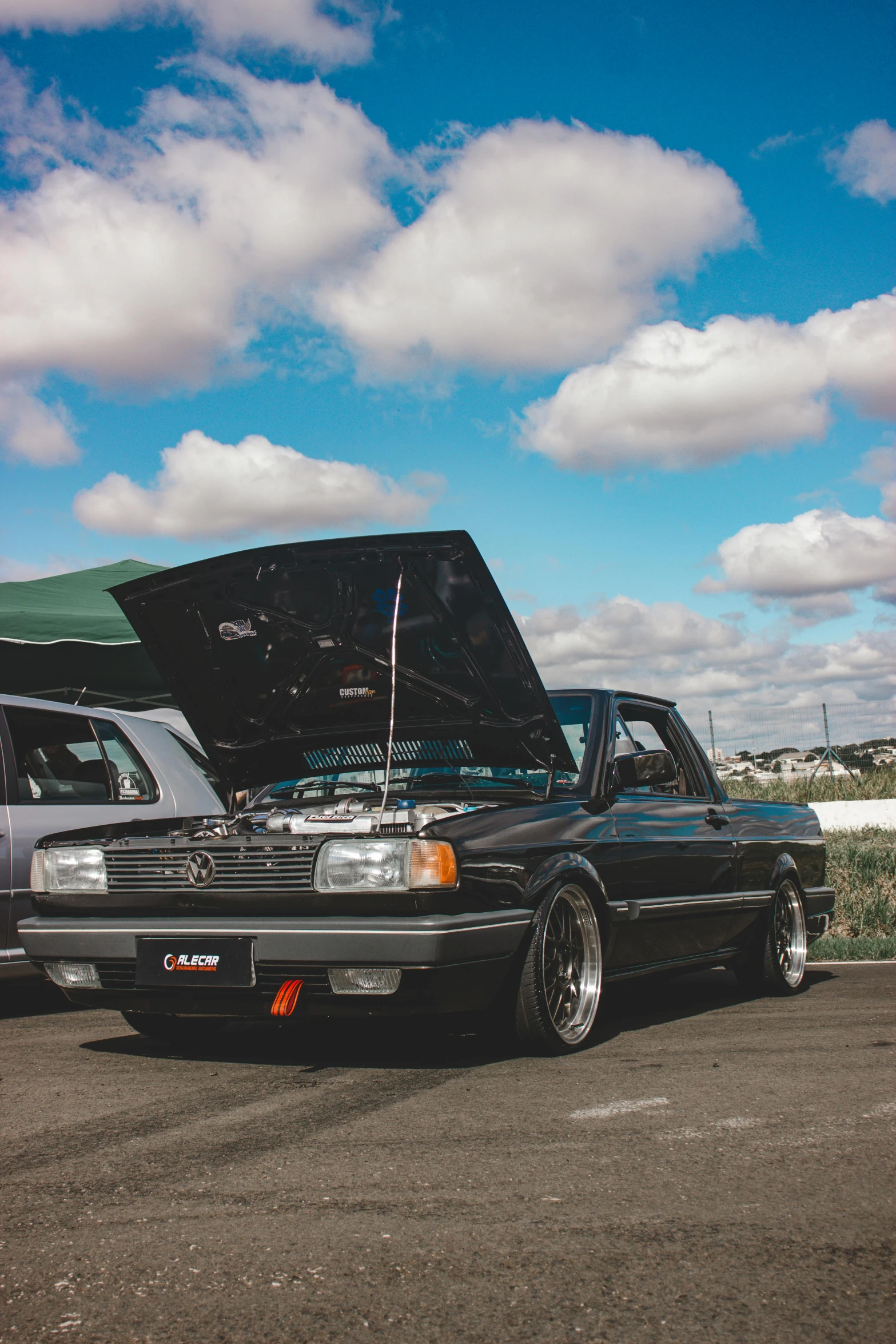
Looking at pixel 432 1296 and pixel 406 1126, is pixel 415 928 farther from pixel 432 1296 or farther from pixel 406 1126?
pixel 432 1296

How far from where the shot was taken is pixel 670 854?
5191 millimetres

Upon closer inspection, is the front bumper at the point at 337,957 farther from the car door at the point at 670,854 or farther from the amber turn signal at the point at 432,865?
the car door at the point at 670,854

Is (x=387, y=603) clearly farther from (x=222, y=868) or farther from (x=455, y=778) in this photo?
(x=222, y=868)

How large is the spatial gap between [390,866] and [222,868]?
651 mm

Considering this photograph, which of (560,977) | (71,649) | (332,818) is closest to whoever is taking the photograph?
(560,977)

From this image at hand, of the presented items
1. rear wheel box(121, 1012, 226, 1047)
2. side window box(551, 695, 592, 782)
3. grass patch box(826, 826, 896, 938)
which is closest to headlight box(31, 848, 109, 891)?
rear wheel box(121, 1012, 226, 1047)

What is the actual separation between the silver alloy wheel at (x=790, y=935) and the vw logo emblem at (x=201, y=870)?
3296 millimetres

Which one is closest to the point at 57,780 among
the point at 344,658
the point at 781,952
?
the point at 344,658

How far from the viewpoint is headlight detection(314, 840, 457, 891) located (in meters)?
3.78

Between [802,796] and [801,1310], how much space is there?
1793cm

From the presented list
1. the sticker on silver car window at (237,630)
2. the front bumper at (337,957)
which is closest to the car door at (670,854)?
the front bumper at (337,957)

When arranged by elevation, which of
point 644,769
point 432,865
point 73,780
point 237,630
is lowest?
point 432,865

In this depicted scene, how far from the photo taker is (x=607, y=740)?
203 inches

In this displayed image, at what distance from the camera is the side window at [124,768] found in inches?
245
